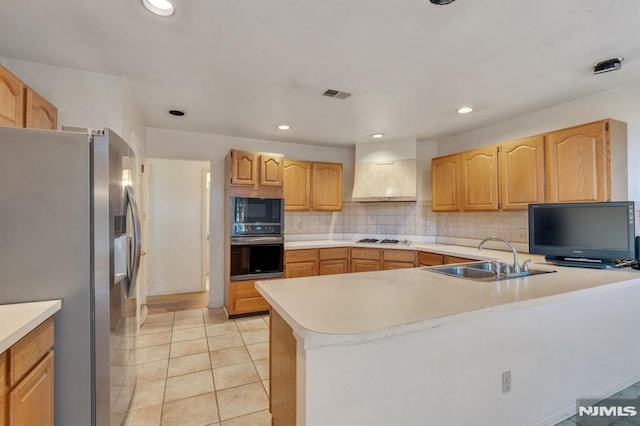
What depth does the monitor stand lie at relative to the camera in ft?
7.34

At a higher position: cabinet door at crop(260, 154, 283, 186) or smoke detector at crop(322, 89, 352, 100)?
smoke detector at crop(322, 89, 352, 100)

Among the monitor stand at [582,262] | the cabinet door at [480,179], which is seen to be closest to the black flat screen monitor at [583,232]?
the monitor stand at [582,262]

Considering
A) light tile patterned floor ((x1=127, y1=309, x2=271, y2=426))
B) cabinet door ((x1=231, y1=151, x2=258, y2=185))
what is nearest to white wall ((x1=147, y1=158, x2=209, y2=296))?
light tile patterned floor ((x1=127, y1=309, x2=271, y2=426))

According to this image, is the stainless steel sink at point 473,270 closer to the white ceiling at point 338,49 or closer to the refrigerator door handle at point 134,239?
the white ceiling at point 338,49

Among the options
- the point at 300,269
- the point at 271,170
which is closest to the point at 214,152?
the point at 271,170

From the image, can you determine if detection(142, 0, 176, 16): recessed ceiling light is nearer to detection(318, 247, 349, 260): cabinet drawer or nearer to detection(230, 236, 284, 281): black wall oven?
detection(230, 236, 284, 281): black wall oven

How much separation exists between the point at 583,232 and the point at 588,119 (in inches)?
44.4

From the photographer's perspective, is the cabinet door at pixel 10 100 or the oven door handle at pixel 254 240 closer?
the cabinet door at pixel 10 100

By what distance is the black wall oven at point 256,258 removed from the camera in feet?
11.7

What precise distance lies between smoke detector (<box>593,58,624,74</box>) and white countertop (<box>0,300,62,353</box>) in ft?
11.6

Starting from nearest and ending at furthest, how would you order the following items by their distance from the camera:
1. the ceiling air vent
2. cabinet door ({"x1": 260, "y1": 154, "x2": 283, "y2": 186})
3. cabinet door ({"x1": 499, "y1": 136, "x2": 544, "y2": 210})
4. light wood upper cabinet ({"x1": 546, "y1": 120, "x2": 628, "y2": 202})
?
light wood upper cabinet ({"x1": 546, "y1": 120, "x2": 628, "y2": 202}) < the ceiling air vent < cabinet door ({"x1": 499, "y1": 136, "x2": 544, "y2": 210}) < cabinet door ({"x1": 260, "y1": 154, "x2": 283, "y2": 186})

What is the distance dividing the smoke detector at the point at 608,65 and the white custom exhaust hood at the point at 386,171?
2.13 meters

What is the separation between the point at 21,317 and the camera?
3.90ft

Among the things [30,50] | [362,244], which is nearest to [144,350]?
[30,50]
